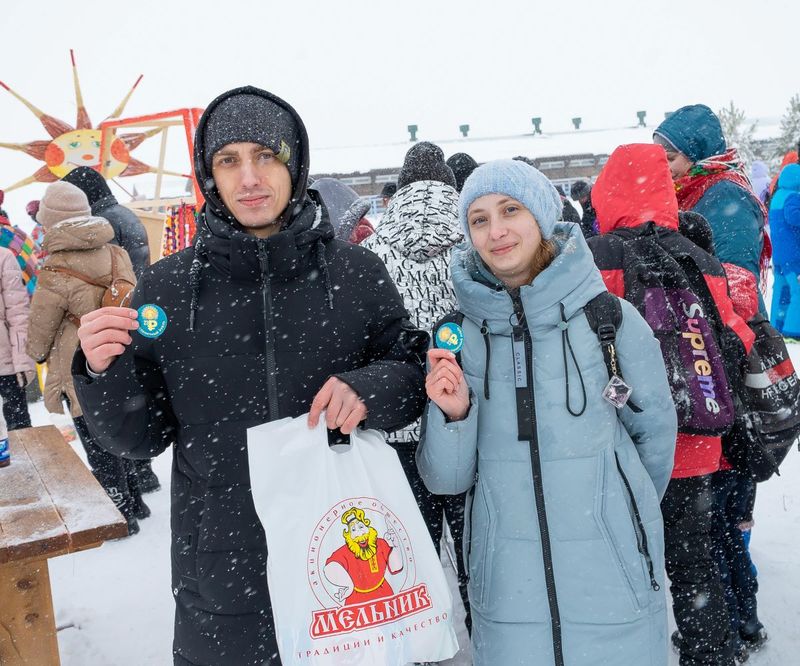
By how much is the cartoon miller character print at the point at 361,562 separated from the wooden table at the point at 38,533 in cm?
99

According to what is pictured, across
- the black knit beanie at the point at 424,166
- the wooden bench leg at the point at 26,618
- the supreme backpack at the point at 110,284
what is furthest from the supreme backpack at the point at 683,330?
the supreme backpack at the point at 110,284

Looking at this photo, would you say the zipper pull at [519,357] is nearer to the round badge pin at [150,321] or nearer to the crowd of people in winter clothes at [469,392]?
the crowd of people in winter clothes at [469,392]

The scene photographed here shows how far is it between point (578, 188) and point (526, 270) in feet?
22.3

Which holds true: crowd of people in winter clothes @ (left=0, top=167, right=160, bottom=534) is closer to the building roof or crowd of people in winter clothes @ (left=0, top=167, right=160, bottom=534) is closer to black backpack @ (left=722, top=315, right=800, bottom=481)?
black backpack @ (left=722, top=315, right=800, bottom=481)

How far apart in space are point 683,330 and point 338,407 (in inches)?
58.5

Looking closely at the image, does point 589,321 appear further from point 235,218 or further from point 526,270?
point 235,218

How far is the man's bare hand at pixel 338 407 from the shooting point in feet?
4.78

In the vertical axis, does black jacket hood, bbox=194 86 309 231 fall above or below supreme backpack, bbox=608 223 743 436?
above

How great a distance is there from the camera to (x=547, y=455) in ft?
5.82

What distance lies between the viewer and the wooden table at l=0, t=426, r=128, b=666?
2025mm

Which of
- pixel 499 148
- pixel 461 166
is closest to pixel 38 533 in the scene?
pixel 461 166

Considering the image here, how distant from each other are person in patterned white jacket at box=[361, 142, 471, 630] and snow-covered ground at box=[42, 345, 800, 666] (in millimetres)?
770

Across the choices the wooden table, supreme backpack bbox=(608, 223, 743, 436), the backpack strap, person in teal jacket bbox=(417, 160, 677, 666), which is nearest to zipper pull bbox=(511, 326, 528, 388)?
person in teal jacket bbox=(417, 160, 677, 666)

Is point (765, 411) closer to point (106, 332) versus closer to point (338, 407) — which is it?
point (338, 407)
